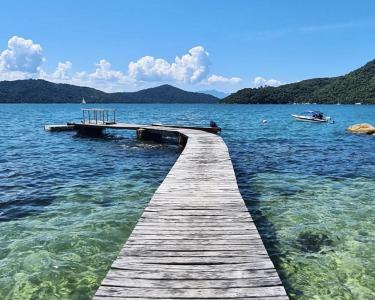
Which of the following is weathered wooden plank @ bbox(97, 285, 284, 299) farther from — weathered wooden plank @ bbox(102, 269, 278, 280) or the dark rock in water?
the dark rock in water

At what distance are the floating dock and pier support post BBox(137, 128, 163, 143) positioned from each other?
22792mm

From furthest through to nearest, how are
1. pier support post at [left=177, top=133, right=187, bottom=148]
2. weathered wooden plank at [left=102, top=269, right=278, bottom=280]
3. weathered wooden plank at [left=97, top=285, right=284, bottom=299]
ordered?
pier support post at [left=177, top=133, right=187, bottom=148] < weathered wooden plank at [left=102, top=269, right=278, bottom=280] < weathered wooden plank at [left=97, top=285, right=284, bottom=299]

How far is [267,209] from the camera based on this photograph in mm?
13273

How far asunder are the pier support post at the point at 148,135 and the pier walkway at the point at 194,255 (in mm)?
23266

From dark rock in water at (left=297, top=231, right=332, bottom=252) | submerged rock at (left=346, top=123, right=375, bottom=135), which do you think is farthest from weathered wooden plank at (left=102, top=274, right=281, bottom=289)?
submerged rock at (left=346, top=123, right=375, bottom=135)

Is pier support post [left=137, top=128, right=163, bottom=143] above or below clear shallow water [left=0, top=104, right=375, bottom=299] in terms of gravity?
above

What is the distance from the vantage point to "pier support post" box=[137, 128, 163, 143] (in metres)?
34.2

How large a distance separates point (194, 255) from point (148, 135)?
93.2ft

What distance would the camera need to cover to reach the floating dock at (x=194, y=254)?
18.0ft

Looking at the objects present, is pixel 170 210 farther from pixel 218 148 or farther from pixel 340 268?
pixel 218 148

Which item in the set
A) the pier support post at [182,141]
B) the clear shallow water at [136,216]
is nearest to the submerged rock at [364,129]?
the clear shallow water at [136,216]

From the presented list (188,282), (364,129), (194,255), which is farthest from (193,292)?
(364,129)

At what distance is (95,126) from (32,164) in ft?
49.4

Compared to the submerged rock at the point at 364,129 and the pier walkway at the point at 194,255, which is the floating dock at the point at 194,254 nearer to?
the pier walkway at the point at 194,255
